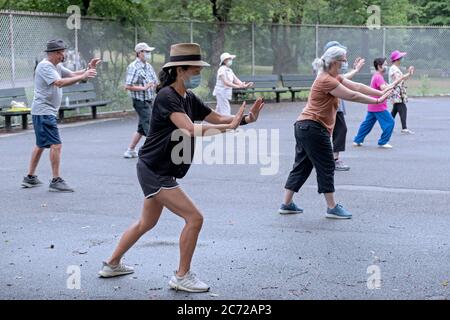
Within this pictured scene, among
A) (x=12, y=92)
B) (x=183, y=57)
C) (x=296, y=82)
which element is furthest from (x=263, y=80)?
(x=183, y=57)

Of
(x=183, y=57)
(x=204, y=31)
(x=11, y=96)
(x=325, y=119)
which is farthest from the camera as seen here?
(x=204, y=31)

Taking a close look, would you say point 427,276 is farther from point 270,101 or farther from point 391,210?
point 270,101

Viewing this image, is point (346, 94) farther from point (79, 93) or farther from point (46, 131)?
point (79, 93)

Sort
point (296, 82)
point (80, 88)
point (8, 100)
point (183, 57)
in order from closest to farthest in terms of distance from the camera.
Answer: point (183, 57)
point (8, 100)
point (80, 88)
point (296, 82)

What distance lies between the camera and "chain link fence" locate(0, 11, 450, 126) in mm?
18141

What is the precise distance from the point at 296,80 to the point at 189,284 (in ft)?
65.5

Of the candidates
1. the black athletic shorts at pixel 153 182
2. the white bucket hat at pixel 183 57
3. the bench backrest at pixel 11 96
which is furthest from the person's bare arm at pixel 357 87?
the bench backrest at pixel 11 96

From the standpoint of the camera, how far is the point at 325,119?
8.23 meters

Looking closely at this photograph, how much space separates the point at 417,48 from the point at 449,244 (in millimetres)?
22455

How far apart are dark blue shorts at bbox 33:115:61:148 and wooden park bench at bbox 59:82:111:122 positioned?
322 inches

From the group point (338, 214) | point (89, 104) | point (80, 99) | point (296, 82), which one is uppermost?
point (296, 82)

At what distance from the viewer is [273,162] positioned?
491 inches

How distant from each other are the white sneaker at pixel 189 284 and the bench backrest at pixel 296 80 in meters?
19.5
